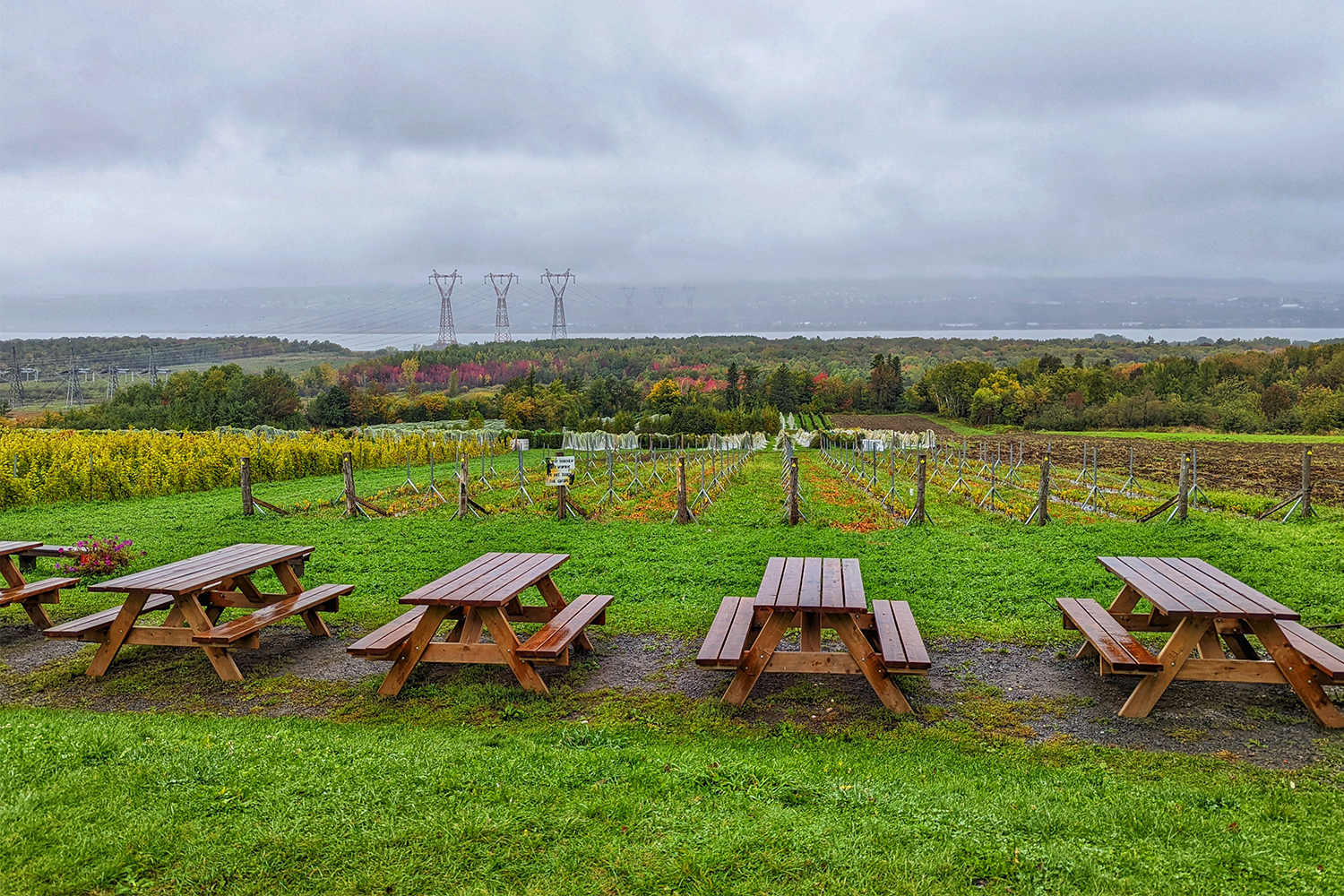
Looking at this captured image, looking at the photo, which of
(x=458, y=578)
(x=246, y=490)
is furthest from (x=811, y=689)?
(x=246, y=490)

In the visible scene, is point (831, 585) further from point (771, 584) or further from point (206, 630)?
point (206, 630)

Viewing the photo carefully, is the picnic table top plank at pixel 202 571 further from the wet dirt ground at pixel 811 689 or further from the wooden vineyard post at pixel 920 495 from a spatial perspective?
the wooden vineyard post at pixel 920 495

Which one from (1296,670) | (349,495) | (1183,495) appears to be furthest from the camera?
(349,495)

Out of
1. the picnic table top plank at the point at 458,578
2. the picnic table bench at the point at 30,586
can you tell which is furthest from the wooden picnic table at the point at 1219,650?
the picnic table bench at the point at 30,586

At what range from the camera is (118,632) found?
6.27 meters

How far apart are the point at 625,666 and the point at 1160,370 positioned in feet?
318

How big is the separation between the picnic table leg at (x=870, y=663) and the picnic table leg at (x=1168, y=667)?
153 cm

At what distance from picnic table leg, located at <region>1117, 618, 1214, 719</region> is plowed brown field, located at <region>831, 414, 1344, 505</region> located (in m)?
13.9

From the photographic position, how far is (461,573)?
6.66 m

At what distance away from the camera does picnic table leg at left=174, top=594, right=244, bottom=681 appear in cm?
621

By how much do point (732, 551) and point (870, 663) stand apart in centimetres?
630

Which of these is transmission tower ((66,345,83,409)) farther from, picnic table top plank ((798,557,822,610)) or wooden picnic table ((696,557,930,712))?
wooden picnic table ((696,557,930,712))

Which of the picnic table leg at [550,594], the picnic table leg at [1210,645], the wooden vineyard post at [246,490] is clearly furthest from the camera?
the wooden vineyard post at [246,490]

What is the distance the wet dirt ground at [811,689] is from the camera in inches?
203
